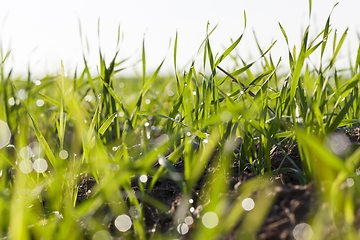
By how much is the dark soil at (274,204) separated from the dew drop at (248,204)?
0.03m

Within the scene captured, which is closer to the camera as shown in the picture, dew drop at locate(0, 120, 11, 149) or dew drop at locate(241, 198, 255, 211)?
dew drop at locate(241, 198, 255, 211)

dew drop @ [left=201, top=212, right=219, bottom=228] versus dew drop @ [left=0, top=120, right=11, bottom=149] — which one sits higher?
dew drop @ [left=201, top=212, right=219, bottom=228]

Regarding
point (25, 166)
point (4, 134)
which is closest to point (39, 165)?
point (25, 166)

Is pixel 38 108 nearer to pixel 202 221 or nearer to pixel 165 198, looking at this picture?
pixel 165 198

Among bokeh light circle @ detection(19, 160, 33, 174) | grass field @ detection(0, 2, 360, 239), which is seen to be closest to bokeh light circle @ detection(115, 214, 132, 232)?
grass field @ detection(0, 2, 360, 239)

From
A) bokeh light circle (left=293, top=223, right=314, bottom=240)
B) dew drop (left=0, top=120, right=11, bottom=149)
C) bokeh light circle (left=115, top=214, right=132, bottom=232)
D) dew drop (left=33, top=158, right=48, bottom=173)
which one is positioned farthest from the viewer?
dew drop (left=0, top=120, right=11, bottom=149)

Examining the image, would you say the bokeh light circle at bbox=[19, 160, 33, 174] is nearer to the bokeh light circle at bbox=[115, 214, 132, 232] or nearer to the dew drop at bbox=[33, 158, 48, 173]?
the dew drop at bbox=[33, 158, 48, 173]

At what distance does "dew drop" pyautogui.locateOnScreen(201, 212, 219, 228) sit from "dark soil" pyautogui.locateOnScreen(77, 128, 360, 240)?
1.2 inches

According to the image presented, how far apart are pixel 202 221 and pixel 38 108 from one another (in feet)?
4.48

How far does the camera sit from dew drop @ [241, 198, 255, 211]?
0.52 metres

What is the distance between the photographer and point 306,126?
60 cm

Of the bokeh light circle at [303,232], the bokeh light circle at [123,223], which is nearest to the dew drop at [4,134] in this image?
the bokeh light circle at [123,223]

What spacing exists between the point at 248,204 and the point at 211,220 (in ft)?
0.25

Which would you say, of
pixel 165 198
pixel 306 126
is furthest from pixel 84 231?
pixel 306 126
